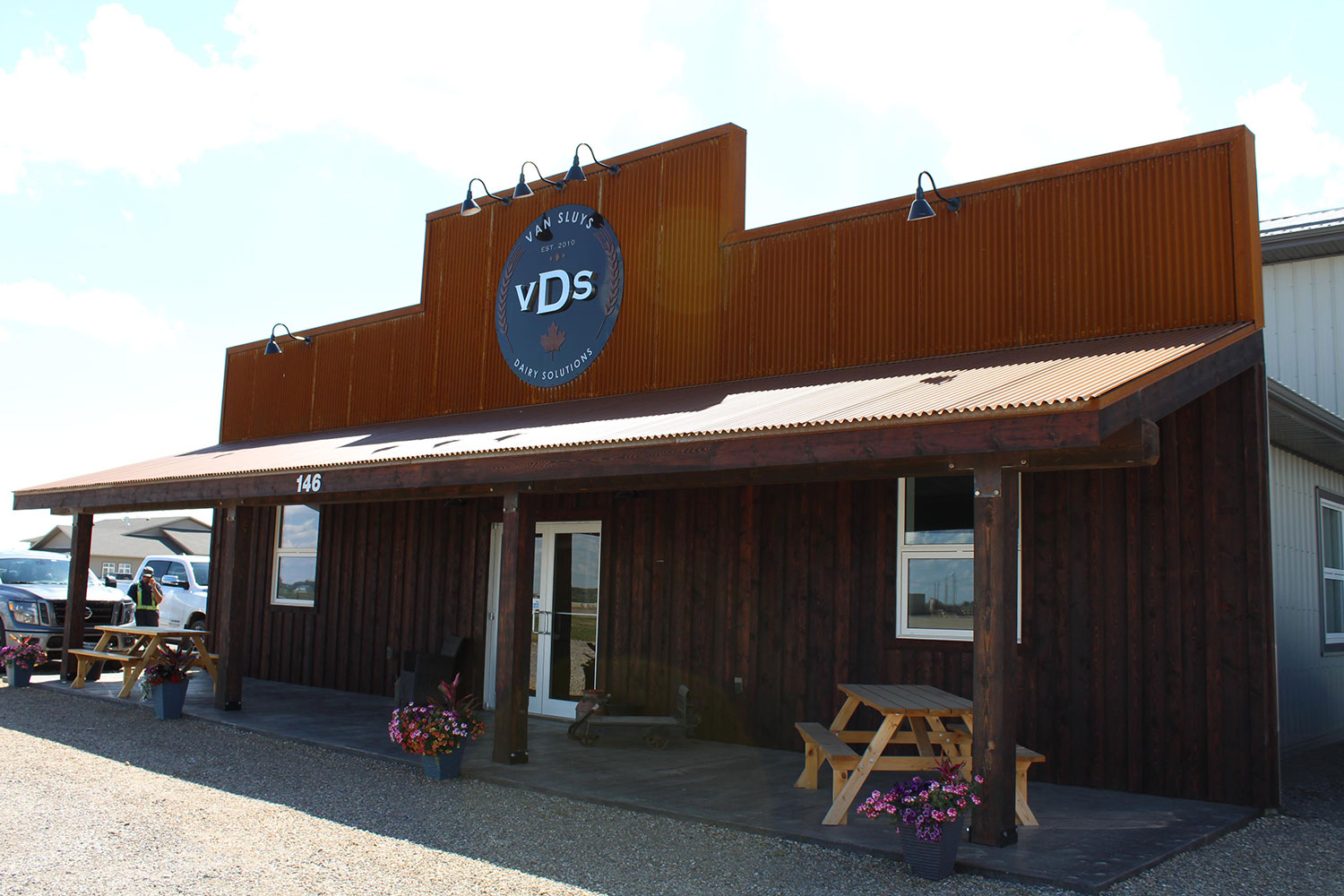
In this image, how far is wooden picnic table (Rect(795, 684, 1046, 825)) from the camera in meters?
6.02

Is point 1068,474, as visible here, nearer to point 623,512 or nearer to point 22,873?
point 623,512

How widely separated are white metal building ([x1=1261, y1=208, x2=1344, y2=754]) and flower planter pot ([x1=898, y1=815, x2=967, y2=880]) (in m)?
4.38

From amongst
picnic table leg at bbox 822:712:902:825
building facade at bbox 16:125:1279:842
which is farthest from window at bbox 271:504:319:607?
picnic table leg at bbox 822:712:902:825

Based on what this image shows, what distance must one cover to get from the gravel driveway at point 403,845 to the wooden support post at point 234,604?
251cm

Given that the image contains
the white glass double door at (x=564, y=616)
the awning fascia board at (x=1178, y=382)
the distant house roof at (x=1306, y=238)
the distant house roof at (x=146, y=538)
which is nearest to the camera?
the awning fascia board at (x=1178, y=382)

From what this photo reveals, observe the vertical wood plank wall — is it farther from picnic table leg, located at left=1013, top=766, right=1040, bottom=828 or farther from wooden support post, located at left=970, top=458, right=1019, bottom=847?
wooden support post, located at left=970, top=458, right=1019, bottom=847

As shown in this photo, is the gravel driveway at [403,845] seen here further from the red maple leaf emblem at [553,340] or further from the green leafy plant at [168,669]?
the red maple leaf emblem at [553,340]

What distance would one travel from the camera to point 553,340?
11.5 metres

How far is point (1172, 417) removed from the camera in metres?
7.41

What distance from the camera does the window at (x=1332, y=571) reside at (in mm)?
10113

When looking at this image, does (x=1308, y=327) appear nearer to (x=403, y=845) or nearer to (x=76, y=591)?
(x=403, y=845)


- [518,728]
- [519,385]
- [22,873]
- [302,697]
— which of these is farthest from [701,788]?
[302,697]

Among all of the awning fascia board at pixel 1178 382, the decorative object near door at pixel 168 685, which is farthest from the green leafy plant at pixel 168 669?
the awning fascia board at pixel 1178 382

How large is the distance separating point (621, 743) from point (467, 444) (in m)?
2.82
